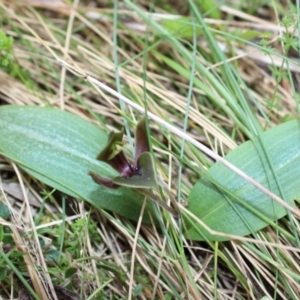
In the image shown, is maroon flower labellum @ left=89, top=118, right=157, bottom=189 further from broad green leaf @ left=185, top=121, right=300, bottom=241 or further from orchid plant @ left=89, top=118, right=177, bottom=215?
broad green leaf @ left=185, top=121, right=300, bottom=241

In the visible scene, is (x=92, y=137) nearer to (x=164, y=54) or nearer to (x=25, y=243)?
(x=25, y=243)

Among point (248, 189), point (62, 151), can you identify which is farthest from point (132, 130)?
point (248, 189)

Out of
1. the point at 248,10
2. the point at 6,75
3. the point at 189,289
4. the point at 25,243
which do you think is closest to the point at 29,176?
the point at 25,243

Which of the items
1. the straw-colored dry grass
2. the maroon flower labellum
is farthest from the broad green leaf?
the maroon flower labellum

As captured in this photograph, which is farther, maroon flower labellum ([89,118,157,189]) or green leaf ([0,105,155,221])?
green leaf ([0,105,155,221])

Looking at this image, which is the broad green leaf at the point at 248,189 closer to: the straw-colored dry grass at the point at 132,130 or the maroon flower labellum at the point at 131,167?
the straw-colored dry grass at the point at 132,130

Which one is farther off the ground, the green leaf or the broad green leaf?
the broad green leaf
